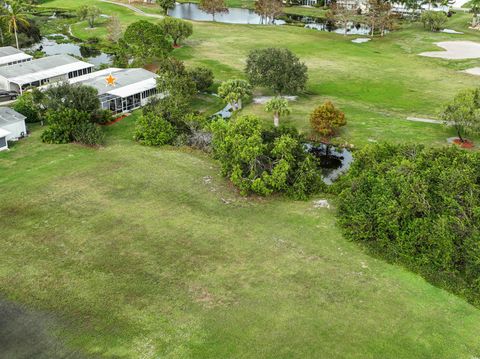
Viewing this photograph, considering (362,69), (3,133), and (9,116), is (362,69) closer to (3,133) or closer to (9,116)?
(9,116)

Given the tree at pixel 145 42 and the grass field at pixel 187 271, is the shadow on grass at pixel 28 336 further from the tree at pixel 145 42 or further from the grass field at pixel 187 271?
the tree at pixel 145 42

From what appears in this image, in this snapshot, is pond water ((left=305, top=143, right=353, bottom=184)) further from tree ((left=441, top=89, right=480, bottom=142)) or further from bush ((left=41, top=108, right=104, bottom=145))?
bush ((left=41, top=108, right=104, bottom=145))

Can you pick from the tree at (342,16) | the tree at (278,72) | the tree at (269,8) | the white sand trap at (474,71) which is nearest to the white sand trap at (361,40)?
the tree at (342,16)

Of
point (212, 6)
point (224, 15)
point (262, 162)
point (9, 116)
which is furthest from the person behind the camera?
point (224, 15)

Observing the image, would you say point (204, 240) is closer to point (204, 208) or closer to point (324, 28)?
point (204, 208)

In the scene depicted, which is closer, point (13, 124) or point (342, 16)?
point (13, 124)

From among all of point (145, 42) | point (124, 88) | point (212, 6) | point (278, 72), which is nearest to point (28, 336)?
point (124, 88)

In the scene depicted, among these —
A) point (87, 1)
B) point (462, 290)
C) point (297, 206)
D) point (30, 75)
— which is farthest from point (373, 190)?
point (87, 1)
